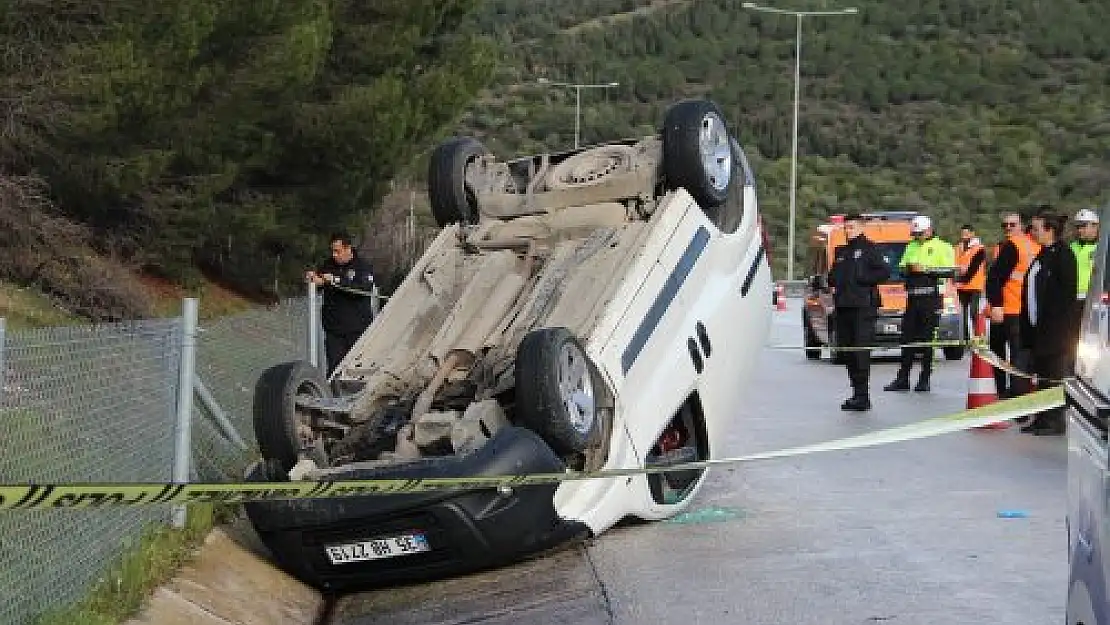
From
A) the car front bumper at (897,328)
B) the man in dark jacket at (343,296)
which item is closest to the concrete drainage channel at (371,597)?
the man in dark jacket at (343,296)

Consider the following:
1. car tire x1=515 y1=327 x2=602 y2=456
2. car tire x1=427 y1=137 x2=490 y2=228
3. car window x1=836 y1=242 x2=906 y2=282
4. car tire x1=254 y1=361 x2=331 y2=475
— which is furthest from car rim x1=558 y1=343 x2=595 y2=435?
car window x1=836 y1=242 x2=906 y2=282

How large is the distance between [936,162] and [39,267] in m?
51.1

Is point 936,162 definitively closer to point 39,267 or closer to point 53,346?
point 39,267

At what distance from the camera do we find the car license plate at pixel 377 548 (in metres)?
6.77

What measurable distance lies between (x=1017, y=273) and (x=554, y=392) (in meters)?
7.38

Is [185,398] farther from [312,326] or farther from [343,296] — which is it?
[343,296]

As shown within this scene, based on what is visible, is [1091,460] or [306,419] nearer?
[1091,460]

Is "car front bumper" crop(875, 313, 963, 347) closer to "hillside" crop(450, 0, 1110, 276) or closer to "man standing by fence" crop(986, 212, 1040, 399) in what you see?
"man standing by fence" crop(986, 212, 1040, 399)

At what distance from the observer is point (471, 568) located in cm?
705

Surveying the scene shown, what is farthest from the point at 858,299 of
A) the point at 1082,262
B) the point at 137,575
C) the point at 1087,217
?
the point at 137,575

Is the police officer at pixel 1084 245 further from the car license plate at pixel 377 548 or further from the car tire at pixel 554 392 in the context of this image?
the car license plate at pixel 377 548

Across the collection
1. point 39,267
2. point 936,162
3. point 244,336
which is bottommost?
point 936,162

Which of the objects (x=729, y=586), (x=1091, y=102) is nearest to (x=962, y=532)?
(x=729, y=586)

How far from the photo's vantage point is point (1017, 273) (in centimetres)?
1311
